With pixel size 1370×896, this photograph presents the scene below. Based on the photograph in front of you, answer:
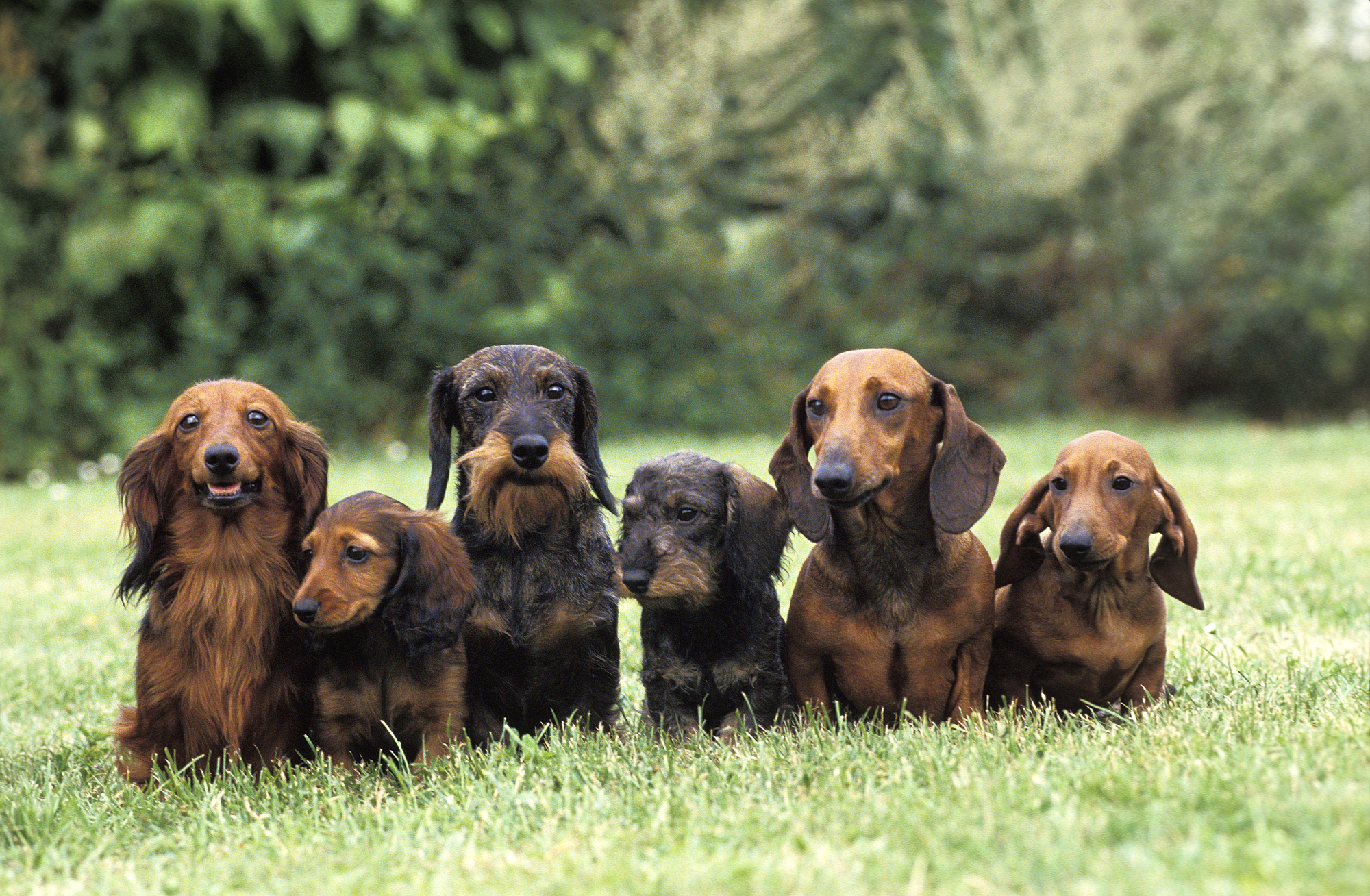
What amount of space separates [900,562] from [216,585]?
6.53 ft

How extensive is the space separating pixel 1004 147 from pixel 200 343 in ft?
30.1

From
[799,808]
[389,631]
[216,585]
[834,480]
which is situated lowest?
[799,808]

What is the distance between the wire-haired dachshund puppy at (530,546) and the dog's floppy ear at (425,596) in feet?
0.64

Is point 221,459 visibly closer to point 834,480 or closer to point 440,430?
point 440,430

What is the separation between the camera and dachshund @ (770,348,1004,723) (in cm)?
379

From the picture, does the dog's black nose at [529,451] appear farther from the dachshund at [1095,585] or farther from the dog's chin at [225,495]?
the dachshund at [1095,585]

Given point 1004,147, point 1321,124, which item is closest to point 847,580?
point 1004,147

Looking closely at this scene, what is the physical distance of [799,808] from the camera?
3.06 meters

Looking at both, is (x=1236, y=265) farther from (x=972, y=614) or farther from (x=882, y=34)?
(x=972, y=614)

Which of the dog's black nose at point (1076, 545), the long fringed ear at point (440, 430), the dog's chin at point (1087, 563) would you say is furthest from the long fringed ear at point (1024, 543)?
the long fringed ear at point (440, 430)

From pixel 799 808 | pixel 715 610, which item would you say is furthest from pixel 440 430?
pixel 799 808

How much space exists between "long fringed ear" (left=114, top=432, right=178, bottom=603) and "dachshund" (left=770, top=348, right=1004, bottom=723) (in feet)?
6.10

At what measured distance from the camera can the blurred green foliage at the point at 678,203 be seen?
11680 mm

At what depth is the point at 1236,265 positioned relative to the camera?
15406 millimetres
